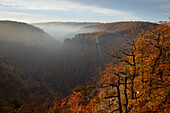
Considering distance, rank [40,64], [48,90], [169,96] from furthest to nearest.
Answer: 1. [40,64]
2. [48,90]
3. [169,96]

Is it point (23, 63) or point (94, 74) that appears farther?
point (23, 63)

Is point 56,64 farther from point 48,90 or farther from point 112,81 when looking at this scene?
point 112,81

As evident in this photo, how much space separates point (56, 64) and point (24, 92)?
122ft

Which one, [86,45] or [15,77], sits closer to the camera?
[15,77]

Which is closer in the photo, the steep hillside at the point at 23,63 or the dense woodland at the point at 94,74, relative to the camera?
the dense woodland at the point at 94,74

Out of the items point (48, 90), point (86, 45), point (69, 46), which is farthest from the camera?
point (69, 46)

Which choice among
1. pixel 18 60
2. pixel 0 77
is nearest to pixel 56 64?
pixel 18 60

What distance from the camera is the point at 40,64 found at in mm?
81250

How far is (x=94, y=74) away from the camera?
54906 millimetres

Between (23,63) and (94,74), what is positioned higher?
(23,63)

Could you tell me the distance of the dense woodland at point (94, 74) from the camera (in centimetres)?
1048

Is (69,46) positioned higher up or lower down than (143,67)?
lower down

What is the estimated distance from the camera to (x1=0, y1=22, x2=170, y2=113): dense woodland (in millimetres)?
10484

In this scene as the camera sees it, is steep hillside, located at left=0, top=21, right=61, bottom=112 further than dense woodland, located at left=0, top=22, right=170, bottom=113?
Yes
